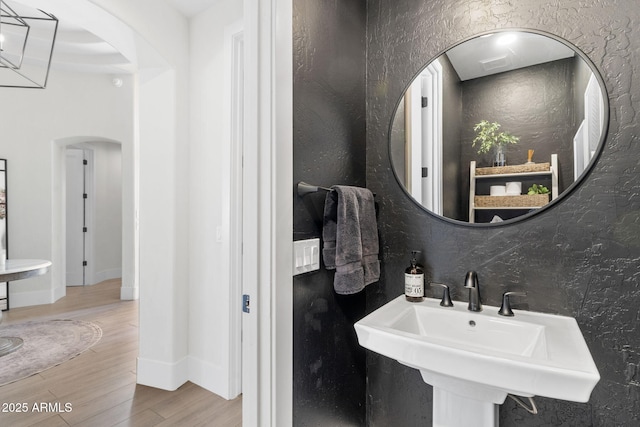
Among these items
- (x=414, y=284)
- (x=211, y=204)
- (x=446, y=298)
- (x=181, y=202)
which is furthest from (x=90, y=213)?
(x=446, y=298)

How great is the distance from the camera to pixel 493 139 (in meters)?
1.36

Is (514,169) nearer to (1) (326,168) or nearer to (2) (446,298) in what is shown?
(2) (446,298)

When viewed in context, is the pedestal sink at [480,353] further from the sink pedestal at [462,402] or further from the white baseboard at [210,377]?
the white baseboard at [210,377]

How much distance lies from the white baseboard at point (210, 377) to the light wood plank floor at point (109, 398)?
0.14 ft

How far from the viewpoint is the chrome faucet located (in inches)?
48.6

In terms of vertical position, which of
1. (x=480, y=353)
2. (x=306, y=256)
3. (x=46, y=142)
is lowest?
(x=480, y=353)

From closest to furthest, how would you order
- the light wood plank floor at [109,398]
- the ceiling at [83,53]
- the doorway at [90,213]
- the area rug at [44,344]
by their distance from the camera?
the light wood plank floor at [109,398] < the area rug at [44,344] < the ceiling at [83,53] < the doorway at [90,213]

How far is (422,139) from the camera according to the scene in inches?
58.7

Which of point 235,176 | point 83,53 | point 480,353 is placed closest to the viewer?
point 480,353

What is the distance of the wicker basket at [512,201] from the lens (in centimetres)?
125

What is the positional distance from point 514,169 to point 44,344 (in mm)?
3964

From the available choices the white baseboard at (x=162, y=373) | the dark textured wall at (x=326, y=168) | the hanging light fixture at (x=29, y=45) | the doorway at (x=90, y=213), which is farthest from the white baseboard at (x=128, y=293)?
the dark textured wall at (x=326, y=168)

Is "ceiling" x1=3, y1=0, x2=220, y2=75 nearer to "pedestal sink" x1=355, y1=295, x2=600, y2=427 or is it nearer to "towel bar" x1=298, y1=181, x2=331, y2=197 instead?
"towel bar" x1=298, y1=181, x2=331, y2=197

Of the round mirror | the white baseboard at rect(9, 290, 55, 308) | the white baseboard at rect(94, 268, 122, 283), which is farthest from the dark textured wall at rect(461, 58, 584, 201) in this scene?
the white baseboard at rect(94, 268, 122, 283)
